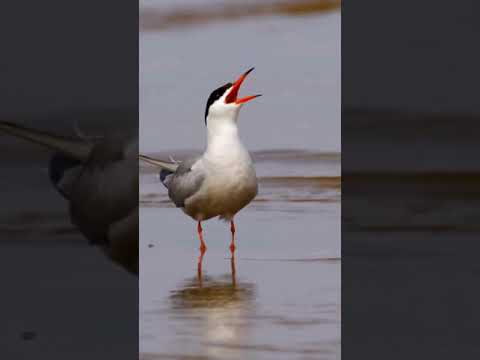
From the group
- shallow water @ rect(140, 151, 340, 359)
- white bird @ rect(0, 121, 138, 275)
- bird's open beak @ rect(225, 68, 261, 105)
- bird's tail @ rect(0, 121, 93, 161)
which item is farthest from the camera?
bird's tail @ rect(0, 121, 93, 161)

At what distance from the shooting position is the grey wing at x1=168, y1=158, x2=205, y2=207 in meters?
3.69

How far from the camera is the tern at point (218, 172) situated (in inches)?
143

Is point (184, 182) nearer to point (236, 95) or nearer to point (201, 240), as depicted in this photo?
point (201, 240)

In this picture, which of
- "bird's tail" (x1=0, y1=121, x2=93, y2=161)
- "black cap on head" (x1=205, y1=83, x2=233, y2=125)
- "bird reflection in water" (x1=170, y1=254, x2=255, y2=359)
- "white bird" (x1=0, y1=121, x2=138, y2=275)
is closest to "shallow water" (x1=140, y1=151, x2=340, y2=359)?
"bird reflection in water" (x1=170, y1=254, x2=255, y2=359)

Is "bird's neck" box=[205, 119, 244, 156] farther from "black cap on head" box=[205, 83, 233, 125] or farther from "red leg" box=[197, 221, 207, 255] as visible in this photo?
"red leg" box=[197, 221, 207, 255]

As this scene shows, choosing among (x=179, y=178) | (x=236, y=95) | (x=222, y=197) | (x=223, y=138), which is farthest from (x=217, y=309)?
(x=236, y=95)

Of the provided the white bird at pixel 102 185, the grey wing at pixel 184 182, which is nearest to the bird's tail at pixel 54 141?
the white bird at pixel 102 185

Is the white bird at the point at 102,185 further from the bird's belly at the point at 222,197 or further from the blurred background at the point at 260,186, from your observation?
the bird's belly at the point at 222,197

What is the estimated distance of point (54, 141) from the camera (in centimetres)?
396

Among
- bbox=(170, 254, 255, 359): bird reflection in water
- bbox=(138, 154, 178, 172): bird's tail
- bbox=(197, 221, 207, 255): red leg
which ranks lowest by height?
bbox=(170, 254, 255, 359): bird reflection in water

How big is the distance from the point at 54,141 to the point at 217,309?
3.38 ft

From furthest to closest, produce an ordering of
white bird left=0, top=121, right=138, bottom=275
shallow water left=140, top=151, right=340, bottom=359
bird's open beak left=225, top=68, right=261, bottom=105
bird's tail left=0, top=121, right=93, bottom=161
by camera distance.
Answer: bird's tail left=0, top=121, right=93, bottom=161 → white bird left=0, top=121, right=138, bottom=275 → bird's open beak left=225, top=68, right=261, bottom=105 → shallow water left=140, top=151, right=340, bottom=359
